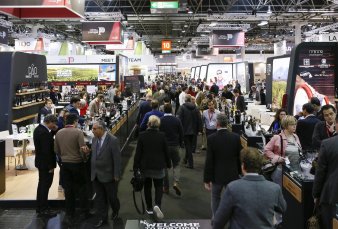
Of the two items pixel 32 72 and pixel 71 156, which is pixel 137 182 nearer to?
pixel 71 156

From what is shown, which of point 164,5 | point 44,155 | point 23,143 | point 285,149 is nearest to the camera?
point 285,149

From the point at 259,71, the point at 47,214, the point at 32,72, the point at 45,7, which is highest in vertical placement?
the point at 45,7

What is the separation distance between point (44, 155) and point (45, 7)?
2961 mm

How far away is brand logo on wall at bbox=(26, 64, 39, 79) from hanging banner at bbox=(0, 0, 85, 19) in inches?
209

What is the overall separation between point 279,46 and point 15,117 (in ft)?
63.0

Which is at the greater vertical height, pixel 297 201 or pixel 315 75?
pixel 315 75

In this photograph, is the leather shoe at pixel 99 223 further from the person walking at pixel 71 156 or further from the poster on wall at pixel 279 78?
the poster on wall at pixel 279 78

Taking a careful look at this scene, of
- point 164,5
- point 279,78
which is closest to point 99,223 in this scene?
point 164,5

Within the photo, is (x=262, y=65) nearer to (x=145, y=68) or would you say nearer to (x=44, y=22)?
(x=145, y=68)

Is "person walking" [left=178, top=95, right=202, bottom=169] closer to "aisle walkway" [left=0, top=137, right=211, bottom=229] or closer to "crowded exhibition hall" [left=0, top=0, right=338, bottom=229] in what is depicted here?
"crowded exhibition hall" [left=0, top=0, right=338, bottom=229]

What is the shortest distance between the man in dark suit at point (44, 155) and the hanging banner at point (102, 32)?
11940mm

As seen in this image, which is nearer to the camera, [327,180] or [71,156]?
[327,180]

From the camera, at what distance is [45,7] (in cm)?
748

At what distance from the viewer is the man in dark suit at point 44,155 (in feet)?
19.4
